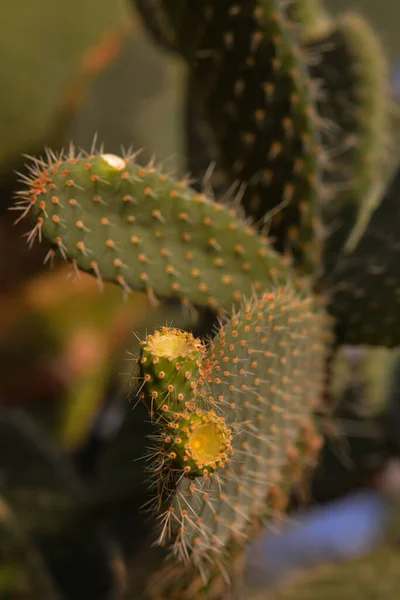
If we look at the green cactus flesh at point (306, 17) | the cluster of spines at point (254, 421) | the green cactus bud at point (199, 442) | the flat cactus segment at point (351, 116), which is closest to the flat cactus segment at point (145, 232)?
the cluster of spines at point (254, 421)

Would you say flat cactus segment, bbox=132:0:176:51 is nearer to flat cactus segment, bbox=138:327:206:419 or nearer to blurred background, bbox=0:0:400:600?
blurred background, bbox=0:0:400:600

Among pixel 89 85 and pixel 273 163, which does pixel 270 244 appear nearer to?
pixel 273 163

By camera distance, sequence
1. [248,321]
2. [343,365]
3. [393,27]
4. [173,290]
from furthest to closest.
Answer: [393,27] < [343,365] < [173,290] < [248,321]

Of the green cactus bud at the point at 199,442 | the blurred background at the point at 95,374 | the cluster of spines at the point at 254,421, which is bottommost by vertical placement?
the blurred background at the point at 95,374

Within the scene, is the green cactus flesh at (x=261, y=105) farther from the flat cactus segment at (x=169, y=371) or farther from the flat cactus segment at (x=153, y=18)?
Answer: the flat cactus segment at (x=169, y=371)

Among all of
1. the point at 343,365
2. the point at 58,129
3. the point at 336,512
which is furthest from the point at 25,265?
the point at 343,365

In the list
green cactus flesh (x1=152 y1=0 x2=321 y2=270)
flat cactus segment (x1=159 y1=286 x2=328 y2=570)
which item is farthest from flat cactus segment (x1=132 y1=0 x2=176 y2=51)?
flat cactus segment (x1=159 y1=286 x2=328 y2=570)

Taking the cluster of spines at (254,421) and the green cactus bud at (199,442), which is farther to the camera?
the cluster of spines at (254,421)
